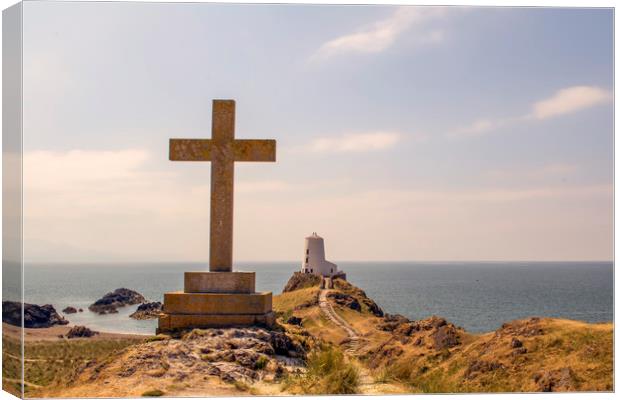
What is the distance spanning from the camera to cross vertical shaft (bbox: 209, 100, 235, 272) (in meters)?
12.0

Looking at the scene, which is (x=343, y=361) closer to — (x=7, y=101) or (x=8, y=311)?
(x=8, y=311)

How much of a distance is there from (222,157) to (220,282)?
214cm

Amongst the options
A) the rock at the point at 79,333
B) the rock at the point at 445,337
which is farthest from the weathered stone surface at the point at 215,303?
the rock at the point at 445,337

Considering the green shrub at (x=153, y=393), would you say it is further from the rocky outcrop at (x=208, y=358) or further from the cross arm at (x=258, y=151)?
the cross arm at (x=258, y=151)

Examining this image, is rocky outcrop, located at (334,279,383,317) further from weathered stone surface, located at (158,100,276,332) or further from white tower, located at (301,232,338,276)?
Result: weathered stone surface, located at (158,100,276,332)

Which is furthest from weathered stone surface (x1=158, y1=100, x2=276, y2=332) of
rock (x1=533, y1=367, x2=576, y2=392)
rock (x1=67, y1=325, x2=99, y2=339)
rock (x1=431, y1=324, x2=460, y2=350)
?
rock (x1=431, y1=324, x2=460, y2=350)

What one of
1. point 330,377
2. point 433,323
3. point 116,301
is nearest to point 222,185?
point 330,377

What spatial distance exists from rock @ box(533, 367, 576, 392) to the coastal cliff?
37 millimetres

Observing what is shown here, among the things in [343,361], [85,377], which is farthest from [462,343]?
[85,377]

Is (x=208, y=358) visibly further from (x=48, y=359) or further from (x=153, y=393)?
(x=48, y=359)

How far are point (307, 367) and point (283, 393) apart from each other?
1216 millimetres

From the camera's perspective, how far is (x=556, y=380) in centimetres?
1398

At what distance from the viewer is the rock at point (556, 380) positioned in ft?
43.2

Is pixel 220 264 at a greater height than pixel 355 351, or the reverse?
pixel 220 264
